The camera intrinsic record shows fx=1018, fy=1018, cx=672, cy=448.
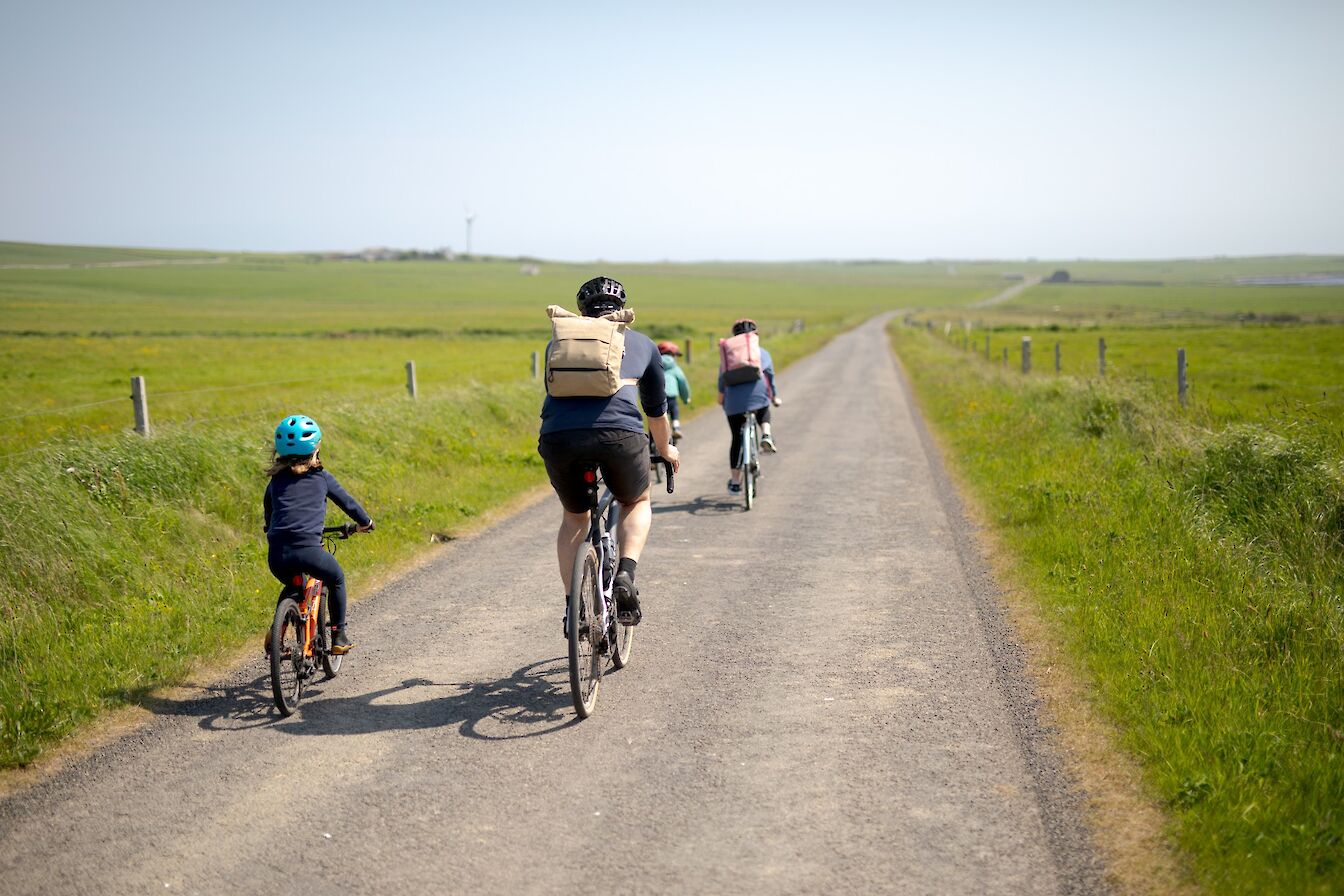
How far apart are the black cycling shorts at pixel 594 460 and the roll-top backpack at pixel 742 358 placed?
6023mm

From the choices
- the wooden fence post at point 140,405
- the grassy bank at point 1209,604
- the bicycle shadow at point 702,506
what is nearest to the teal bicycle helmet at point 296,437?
the grassy bank at point 1209,604

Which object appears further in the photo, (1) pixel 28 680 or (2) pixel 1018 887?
(1) pixel 28 680

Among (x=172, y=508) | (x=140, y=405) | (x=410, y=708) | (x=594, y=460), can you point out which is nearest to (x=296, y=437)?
(x=410, y=708)

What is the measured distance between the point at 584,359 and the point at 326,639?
2.41 meters

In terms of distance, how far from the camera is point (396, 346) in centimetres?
5662

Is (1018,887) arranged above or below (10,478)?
below

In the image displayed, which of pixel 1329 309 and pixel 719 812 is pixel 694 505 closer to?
pixel 719 812

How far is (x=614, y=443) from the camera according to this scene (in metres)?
5.33

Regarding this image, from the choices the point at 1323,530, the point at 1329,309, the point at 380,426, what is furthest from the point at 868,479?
the point at 1329,309

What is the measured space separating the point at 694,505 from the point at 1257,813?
7.92 meters

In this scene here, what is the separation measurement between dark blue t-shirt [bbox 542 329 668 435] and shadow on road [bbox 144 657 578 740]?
4.97ft

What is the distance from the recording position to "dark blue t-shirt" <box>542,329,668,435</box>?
5.31m

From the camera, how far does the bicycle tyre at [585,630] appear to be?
519 centimetres

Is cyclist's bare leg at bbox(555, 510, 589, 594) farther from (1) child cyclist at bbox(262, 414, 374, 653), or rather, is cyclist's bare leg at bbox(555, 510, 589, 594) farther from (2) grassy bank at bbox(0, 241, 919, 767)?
(2) grassy bank at bbox(0, 241, 919, 767)
